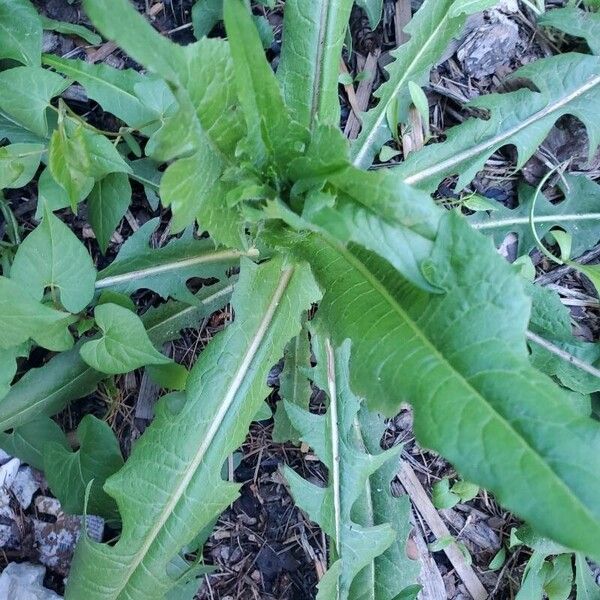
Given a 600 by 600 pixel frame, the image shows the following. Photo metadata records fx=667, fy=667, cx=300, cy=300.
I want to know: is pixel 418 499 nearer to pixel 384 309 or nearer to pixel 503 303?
pixel 384 309

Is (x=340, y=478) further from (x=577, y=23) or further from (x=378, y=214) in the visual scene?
(x=577, y=23)

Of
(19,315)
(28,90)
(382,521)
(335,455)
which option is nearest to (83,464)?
(19,315)

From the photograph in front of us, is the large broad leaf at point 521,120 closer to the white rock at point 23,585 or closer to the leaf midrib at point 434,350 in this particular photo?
the leaf midrib at point 434,350

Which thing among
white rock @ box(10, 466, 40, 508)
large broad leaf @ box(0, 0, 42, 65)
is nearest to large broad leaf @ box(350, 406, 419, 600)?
white rock @ box(10, 466, 40, 508)

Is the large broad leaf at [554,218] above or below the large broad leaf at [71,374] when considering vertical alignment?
above

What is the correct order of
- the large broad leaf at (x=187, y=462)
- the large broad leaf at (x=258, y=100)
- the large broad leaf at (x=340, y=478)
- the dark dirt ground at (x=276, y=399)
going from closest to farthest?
the large broad leaf at (x=258, y=100) < the large broad leaf at (x=187, y=462) < the large broad leaf at (x=340, y=478) < the dark dirt ground at (x=276, y=399)

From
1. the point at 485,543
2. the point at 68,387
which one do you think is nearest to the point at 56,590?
the point at 68,387

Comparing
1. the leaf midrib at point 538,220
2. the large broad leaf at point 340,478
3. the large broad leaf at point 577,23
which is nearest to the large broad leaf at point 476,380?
the large broad leaf at point 340,478
